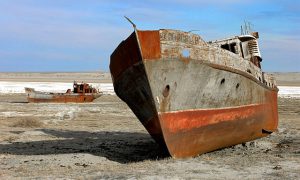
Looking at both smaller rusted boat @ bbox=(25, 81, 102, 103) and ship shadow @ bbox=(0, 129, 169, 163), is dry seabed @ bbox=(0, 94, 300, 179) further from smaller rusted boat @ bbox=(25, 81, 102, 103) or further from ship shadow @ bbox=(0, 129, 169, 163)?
smaller rusted boat @ bbox=(25, 81, 102, 103)

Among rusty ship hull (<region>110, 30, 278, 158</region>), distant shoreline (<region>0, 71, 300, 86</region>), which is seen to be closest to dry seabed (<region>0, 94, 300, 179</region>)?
rusty ship hull (<region>110, 30, 278, 158</region>)

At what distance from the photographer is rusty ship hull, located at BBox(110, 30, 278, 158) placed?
28.2 ft

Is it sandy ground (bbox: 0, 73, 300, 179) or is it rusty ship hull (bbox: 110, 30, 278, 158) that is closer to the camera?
sandy ground (bbox: 0, 73, 300, 179)

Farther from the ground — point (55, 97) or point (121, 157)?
point (55, 97)

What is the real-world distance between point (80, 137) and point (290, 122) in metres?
9.47

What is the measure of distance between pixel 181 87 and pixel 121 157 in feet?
7.94

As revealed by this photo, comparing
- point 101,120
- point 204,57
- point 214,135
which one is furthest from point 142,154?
point 101,120

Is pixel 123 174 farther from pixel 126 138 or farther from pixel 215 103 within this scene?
pixel 126 138

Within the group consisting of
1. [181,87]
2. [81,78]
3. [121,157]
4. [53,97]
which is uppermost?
[81,78]

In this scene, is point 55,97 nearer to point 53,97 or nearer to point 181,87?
point 53,97

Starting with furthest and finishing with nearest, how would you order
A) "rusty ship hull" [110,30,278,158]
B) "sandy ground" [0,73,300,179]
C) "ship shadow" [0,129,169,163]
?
"ship shadow" [0,129,169,163]
"rusty ship hull" [110,30,278,158]
"sandy ground" [0,73,300,179]

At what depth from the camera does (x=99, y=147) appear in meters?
11.6

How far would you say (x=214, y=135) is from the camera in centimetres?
999

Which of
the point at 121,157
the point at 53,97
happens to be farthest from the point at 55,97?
the point at 121,157
